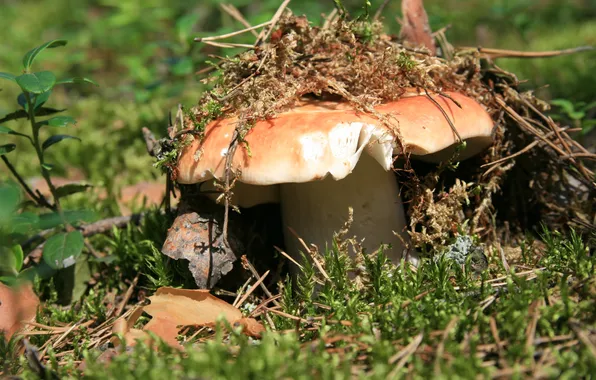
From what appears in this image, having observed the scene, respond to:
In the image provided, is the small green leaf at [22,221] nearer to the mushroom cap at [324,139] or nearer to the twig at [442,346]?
the mushroom cap at [324,139]

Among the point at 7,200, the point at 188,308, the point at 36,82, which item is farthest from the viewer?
the point at 36,82

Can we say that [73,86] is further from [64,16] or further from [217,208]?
[217,208]

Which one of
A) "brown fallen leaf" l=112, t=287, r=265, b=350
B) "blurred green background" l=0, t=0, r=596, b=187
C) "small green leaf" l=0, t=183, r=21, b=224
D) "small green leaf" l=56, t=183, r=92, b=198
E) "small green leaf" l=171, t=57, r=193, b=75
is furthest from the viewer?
"blurred green background" l=0, t=0, r=596, b=187

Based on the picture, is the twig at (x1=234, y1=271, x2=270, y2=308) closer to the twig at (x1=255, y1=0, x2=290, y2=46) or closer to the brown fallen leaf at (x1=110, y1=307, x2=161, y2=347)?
the brown fallen leaf at (x1=110, y1=307, x2=161, y2=347)

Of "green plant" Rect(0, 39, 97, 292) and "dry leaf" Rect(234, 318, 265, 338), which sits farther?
"green plant" Rect(0, 39, 97, 292)

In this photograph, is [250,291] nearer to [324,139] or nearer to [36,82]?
[324,139]

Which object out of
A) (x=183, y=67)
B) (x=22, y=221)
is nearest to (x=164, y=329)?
(x=22, y=221)

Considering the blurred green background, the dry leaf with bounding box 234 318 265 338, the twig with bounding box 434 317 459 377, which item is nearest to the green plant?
the dry leaf with bounding box 234 318 265 338
